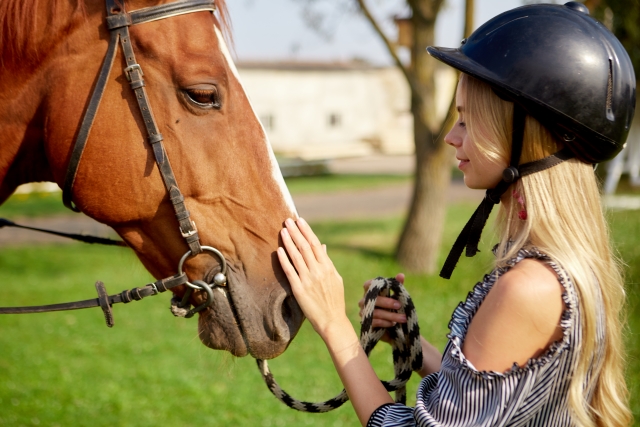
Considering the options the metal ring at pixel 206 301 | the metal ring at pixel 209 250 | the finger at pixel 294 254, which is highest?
the finger at pixel 294 254

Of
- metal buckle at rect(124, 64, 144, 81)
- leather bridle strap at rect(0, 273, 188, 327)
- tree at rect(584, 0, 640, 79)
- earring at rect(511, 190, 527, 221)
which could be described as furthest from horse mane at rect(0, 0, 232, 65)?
tree at rect(584, 0, 640, 79)

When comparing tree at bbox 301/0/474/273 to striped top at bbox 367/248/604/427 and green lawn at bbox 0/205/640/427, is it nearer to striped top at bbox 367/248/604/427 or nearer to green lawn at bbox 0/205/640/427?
green lawn at bbox 0/205/640/427

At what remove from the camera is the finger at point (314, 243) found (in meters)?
1.84

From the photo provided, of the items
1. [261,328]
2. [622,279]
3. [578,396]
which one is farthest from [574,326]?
[261,328]

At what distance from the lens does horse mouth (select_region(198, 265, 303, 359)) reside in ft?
6.45

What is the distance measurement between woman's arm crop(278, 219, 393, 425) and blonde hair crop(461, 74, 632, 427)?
473 millimetres

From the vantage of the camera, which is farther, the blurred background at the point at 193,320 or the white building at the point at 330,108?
the white building at the point at 330,108

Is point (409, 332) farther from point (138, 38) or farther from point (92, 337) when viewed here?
point (92, 337)

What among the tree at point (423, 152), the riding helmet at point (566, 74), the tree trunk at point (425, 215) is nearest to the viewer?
the riding helmet at point (566, 74)

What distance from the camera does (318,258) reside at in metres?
1.84

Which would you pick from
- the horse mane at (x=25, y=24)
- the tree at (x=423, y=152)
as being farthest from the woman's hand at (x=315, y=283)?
the tree at (x=423, y=152)

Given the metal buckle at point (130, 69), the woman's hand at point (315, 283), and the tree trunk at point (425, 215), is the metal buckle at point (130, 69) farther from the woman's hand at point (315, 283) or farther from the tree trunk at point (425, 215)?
the tree trunk at point (425, 215)

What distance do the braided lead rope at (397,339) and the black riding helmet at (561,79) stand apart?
536mm

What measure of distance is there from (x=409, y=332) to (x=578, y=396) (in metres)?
0.67
